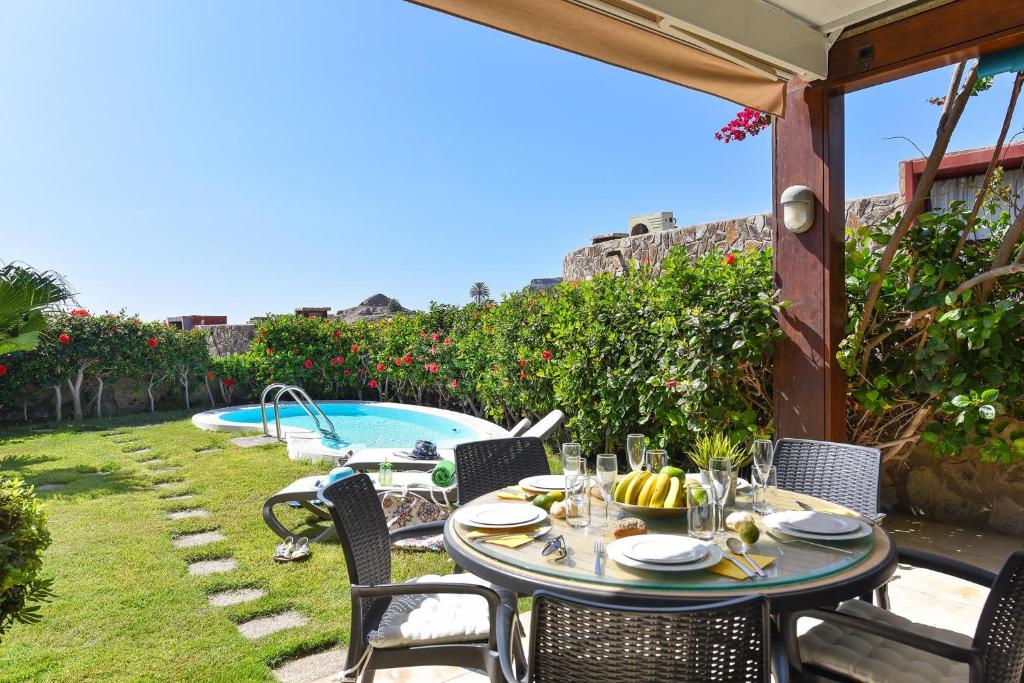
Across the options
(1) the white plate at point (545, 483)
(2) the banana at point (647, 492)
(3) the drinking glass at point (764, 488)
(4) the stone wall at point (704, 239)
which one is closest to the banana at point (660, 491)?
(2) the banana at point (647, 492)

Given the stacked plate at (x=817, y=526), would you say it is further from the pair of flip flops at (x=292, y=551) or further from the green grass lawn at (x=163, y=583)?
Answer: the pair of flip flops at (x=292, y=551)

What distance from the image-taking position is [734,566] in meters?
1.62

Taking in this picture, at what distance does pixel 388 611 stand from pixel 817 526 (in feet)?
4.63

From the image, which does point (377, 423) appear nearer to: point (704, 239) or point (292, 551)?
point (704, 239)

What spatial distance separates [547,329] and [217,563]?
14.1ft

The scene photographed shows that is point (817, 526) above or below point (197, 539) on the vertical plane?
above

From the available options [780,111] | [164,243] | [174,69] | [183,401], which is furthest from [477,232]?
[780,111]

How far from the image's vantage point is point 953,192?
24.9 ft

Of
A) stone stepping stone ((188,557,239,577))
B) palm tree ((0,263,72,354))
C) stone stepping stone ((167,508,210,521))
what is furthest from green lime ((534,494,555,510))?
palm tree ((0,263,72,354))

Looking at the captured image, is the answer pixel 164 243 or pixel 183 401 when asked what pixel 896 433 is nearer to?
pixel 183 401

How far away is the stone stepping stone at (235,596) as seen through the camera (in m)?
3.34

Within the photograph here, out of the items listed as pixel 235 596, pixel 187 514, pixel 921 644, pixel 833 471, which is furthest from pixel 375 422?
pixel 921 644

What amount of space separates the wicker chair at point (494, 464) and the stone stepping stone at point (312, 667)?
2.86ft

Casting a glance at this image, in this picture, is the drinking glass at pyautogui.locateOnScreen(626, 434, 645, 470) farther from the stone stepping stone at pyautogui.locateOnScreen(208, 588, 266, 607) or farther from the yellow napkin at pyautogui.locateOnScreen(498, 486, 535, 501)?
the stone stepping stone at pyautogui.locateOnScreen(208, 588, 266, 607)
